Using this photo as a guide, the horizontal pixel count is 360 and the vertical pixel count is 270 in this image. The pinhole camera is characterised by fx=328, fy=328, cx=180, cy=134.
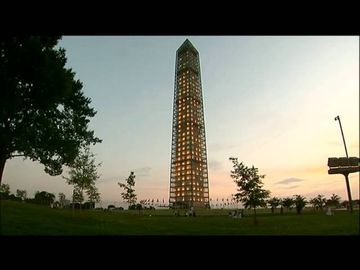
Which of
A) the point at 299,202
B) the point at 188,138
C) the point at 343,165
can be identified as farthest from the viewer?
the point at 188,138

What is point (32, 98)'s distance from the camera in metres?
A: 11.2

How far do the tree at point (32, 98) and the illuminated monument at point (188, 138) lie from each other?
78.3 m

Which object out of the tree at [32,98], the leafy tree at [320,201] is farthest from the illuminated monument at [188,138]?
the tree at [32,98]

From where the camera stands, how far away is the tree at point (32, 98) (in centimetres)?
1074

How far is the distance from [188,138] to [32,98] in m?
80.5

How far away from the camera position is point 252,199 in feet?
47.4

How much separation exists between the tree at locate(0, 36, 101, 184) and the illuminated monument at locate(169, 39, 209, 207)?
78291 millimetres

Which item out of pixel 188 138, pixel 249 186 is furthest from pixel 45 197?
pixel 188 138

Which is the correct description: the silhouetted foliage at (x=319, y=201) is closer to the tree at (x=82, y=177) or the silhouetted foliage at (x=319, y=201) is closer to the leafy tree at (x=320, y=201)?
the leafy tree at (x=320, y=201)

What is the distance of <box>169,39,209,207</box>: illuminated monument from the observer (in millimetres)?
90875

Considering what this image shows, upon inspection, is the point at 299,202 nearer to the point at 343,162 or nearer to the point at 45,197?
the point at 343,162

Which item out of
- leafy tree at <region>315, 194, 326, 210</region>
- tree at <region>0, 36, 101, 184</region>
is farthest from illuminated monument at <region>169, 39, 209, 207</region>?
tree at <region>0, 36, 101, 184</region>
